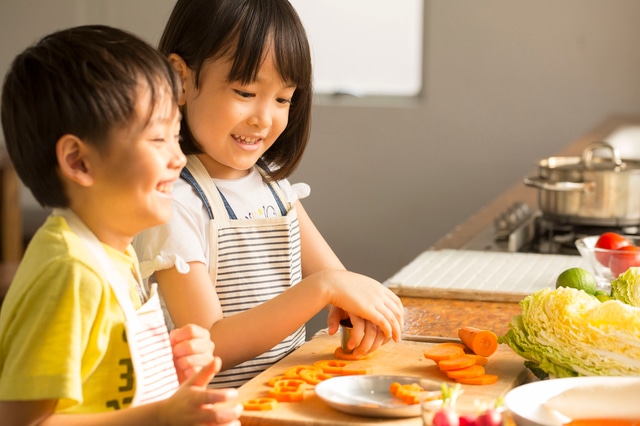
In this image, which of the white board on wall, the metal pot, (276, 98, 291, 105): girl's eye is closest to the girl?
(276, 98, 291, 105): girl's eye

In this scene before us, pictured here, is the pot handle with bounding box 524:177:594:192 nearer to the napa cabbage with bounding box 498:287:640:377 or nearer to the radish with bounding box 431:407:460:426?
the napa cabbage with bounding box 498:287:640:377

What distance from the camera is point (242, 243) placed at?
1479 mm

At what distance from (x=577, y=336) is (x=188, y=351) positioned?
426 mm

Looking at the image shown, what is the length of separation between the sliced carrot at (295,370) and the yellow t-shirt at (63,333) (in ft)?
0.74

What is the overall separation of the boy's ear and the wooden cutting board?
0.29m

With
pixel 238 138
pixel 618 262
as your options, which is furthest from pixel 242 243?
pixel 618 262

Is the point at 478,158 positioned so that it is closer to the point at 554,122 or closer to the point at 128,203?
the point at 554,122

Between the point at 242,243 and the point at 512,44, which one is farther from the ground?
the point at 512,44

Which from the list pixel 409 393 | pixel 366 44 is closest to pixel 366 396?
pixel 409 393

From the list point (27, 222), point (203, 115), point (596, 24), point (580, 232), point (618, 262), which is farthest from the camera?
point (27, 222)

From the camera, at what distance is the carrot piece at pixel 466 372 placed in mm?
1143

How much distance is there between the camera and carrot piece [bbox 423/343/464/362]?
1189 mm

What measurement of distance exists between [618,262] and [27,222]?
4002mm

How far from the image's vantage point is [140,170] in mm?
985
